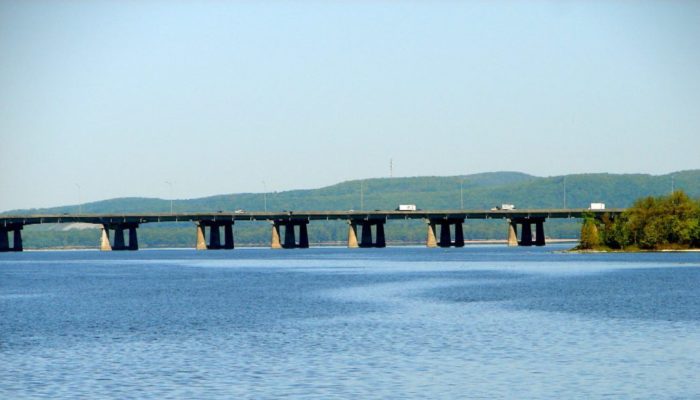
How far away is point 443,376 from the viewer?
54.5 m

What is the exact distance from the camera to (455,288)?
422 feet

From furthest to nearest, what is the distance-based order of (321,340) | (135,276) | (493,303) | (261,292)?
(135,276)
(261,292)
(493,303)
(321,340)

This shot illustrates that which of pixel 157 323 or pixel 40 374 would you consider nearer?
pixel 40 374

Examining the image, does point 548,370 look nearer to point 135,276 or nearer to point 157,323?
point 157,323

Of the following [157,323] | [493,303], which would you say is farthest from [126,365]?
[493,303]

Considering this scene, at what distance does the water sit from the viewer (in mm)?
51875

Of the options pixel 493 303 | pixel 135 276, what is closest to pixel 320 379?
pixel 493 303

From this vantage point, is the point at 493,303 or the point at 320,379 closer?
the point at 320,379

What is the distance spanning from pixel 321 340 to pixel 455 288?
194 ft

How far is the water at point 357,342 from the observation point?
51875mm

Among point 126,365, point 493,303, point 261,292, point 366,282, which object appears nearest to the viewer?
point 126,365

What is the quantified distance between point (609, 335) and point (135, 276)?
11307cm

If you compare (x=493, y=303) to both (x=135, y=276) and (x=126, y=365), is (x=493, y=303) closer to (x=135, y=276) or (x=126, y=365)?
(x=126, y=365)

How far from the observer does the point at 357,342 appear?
68.9 metres
